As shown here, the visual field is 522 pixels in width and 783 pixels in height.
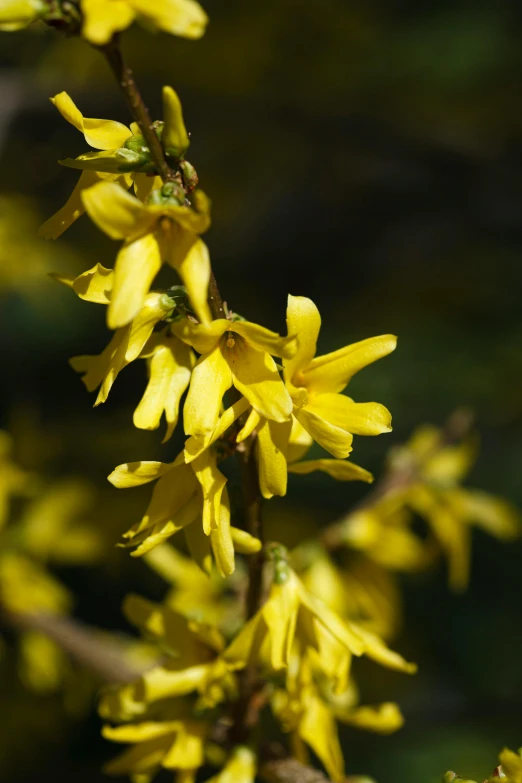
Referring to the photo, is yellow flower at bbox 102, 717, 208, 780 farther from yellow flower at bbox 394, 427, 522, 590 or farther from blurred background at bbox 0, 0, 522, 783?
blurred background at bbox 0, 0, 522, 783

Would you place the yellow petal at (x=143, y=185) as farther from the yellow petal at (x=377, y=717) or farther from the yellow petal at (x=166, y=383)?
the yellow petal at (x=377, y=717)

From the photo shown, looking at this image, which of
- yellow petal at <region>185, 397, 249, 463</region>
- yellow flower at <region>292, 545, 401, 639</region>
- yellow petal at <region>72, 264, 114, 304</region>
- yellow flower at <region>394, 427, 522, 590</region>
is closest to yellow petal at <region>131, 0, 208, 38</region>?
yellow petal at <region>72, 264, 114, 304</region>

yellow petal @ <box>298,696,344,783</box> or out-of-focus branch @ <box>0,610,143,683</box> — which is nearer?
yellow petal @ <box>298,696,344,783</box>

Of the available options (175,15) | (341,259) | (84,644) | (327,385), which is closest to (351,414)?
(327,385)

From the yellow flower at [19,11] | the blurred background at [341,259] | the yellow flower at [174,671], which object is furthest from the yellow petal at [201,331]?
the blurred background at [341,259]

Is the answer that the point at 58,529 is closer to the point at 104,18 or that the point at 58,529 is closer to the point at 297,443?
the point at 297,443

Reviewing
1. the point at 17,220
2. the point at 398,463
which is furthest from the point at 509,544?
the point at 17,220
